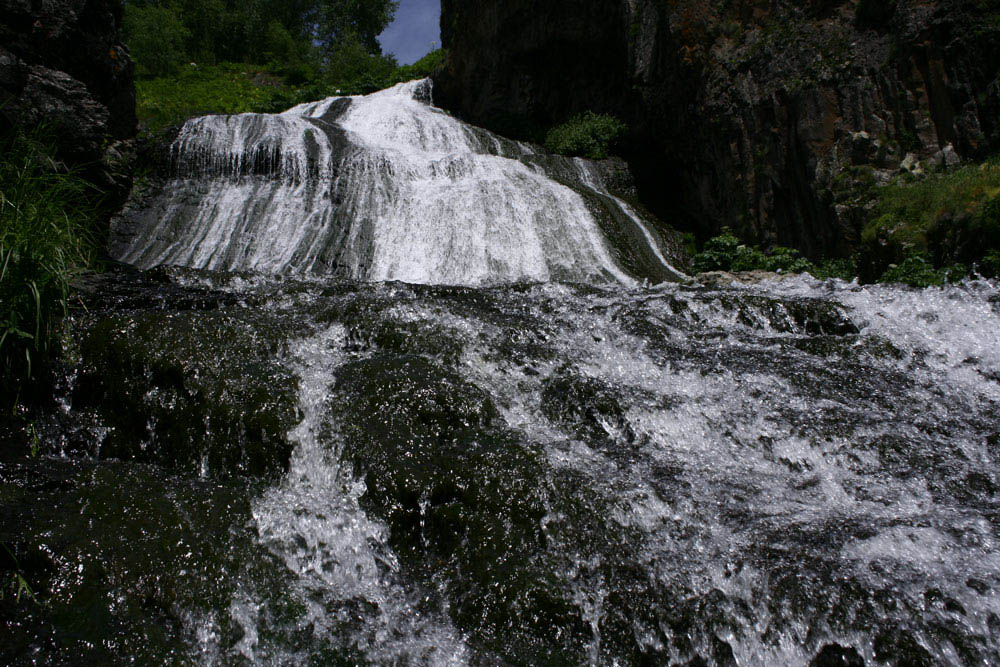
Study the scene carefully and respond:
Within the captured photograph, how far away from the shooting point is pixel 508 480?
9.70 ft

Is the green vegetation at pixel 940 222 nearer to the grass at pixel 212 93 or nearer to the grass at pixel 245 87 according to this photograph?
the grass at pixel 245 87

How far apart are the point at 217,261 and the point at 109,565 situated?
8.67 m

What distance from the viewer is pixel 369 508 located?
2893mm

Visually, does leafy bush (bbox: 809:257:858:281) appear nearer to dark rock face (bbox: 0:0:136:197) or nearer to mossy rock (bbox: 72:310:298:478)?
mossy rock (bbox: 72:310:298:478)

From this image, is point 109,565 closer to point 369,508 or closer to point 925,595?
point 369,508

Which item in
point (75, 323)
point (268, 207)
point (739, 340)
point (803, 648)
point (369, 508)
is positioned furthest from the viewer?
point (268, 207)

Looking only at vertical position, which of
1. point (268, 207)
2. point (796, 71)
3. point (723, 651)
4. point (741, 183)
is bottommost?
point (723, 651)

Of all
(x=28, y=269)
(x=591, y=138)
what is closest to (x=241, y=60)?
Result: (x=591, y=138)

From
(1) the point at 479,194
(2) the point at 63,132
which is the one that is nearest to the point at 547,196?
(1) the point at 479,194

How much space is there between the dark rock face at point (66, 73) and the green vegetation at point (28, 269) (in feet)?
5.43

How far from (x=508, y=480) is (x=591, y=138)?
46.6 feet

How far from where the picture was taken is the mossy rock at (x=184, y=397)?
10.7ft

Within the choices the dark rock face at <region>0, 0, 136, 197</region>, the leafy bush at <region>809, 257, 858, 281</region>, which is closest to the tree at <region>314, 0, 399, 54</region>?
the dark rock face at <region>0, 0, 136, 197</region>

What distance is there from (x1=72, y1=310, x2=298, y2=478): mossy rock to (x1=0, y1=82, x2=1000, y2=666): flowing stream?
0.05ft
